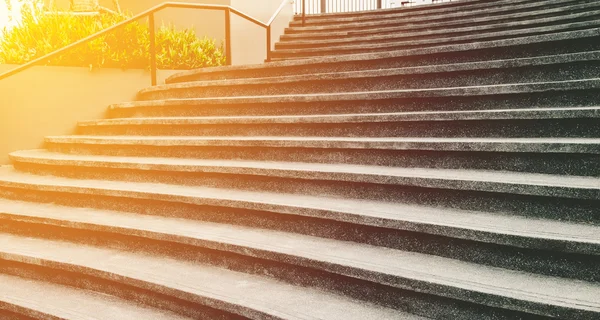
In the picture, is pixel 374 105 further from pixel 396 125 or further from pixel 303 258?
pixel 303 258

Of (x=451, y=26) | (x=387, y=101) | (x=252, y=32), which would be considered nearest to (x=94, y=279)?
(x=387, y=101)

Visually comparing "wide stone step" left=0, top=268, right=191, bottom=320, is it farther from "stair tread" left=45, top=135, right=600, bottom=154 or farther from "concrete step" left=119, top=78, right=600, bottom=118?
"concrete step" left=119, top=78, right=600, bottom=118

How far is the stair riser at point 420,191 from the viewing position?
202 cm

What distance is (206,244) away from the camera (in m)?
2.38

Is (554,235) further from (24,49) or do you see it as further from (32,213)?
(24,49)

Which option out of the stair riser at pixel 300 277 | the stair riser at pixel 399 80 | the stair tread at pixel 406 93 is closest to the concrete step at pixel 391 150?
the stair tread at pixel 406 93

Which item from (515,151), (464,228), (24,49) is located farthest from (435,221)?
(24,49)

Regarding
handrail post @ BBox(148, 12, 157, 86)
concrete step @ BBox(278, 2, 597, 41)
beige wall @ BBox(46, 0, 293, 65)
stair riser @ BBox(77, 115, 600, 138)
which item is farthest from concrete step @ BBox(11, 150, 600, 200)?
beige wall @ BBox(46, 0, 293, 65)

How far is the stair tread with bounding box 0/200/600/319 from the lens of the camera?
5.67 ft

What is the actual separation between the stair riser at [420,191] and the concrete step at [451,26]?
311cm

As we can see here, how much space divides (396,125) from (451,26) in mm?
3043

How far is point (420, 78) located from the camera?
331 cm

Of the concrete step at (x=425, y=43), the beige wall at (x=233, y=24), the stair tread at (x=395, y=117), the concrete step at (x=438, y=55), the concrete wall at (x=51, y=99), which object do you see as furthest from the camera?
the beige wall at (x=233, y=24)

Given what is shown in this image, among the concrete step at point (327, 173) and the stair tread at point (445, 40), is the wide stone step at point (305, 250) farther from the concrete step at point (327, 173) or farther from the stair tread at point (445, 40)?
the stair tread at point (445, 40)
